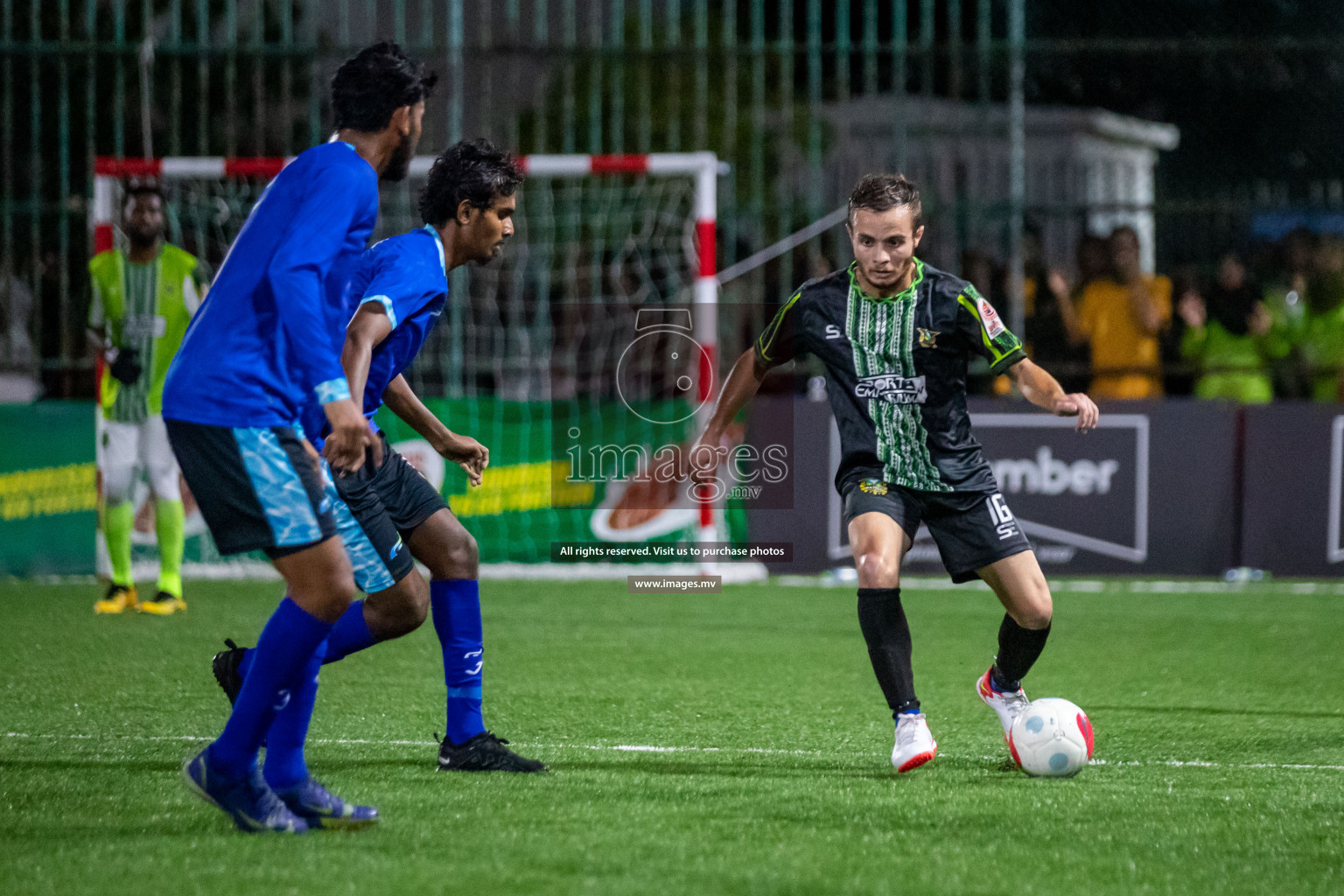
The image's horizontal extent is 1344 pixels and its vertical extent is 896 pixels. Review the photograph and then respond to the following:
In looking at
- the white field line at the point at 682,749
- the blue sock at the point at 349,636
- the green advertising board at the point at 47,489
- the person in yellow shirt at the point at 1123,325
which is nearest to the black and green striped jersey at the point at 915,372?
the white field line at the point at 682,749

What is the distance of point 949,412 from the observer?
192 inches

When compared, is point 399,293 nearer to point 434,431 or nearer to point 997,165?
point 434,431

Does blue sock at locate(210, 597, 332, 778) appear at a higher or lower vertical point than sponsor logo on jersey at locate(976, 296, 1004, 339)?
lower


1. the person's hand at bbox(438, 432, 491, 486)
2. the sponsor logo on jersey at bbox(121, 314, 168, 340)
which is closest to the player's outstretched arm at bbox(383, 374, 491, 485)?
the person's hand at bbox(438, 432, 491, 486)

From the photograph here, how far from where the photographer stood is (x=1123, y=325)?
11.3 metres

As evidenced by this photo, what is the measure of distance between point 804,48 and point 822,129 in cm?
703

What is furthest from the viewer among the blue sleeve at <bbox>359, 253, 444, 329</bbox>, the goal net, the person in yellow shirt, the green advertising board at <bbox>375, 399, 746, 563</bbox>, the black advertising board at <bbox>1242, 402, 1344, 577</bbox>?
the person in yellow shirt

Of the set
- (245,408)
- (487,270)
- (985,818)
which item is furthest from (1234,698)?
(487,270)

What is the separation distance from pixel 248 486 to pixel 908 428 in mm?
2133

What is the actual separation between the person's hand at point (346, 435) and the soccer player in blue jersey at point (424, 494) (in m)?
0.65

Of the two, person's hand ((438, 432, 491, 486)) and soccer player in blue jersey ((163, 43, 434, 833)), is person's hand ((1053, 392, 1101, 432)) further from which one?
soccer player in blue jersey ((163, 43, 434, 833))

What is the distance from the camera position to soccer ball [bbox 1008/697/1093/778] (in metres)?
4.50

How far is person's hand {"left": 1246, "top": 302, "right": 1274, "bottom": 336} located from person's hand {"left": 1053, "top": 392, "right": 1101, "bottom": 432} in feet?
24.3

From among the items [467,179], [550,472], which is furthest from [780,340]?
[550,472]
